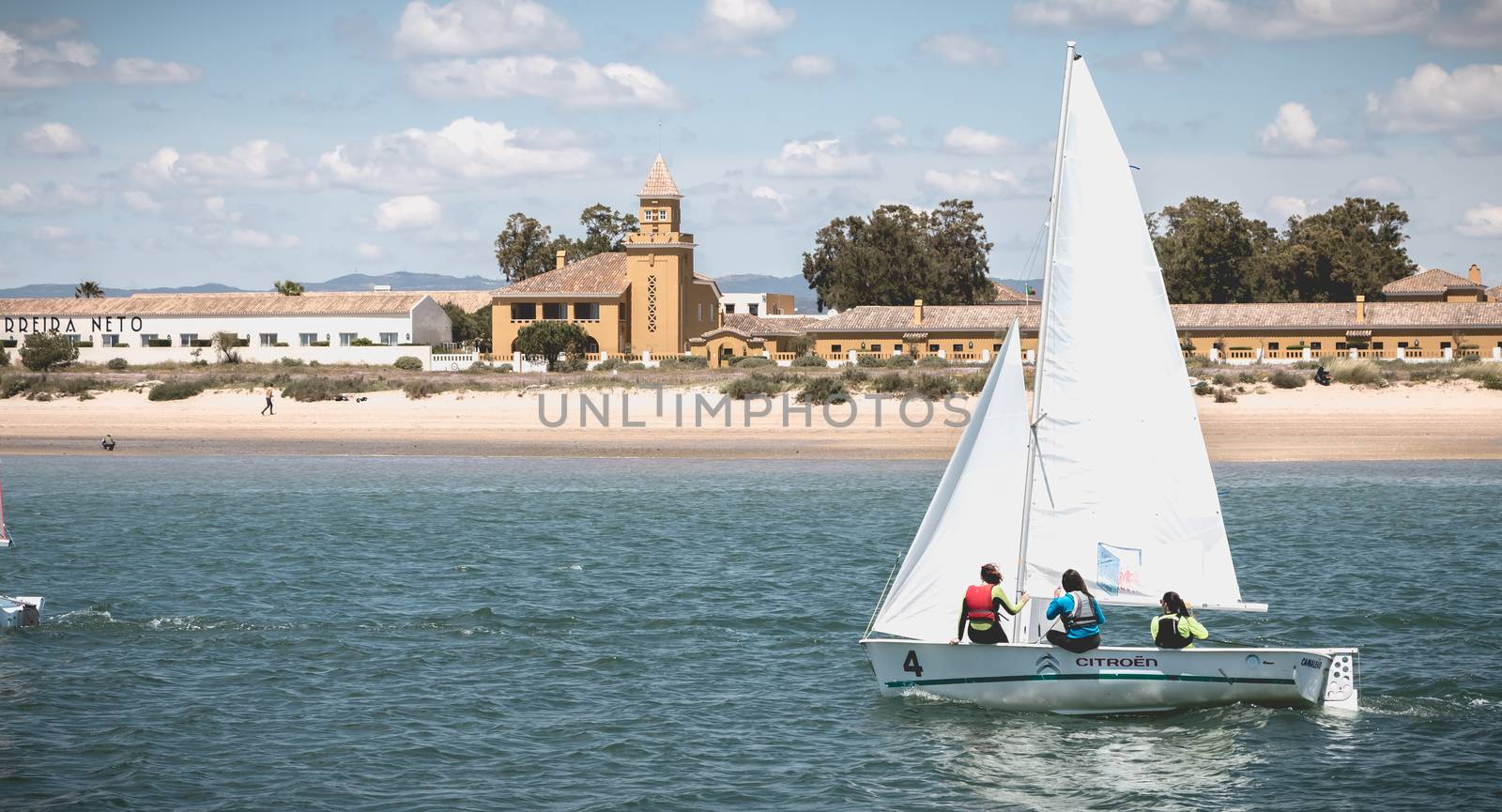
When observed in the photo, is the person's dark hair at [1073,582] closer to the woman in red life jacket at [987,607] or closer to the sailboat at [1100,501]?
the sailboat at [1100,501]

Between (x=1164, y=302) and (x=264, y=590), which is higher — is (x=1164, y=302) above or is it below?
above

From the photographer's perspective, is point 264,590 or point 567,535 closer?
point 264,590

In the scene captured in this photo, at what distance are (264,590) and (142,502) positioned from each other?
1522 cm

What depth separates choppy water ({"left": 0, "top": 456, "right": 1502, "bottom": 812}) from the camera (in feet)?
53.0

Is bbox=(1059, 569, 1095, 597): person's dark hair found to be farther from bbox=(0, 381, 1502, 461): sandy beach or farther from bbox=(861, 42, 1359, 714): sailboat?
bbox=(0, 381, 1502, 461): sandy beach

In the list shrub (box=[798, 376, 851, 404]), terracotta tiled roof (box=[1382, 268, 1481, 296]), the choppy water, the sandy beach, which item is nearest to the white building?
the sandy beach

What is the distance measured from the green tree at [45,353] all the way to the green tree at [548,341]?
79.2 feet

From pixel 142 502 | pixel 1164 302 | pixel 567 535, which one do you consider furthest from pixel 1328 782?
pixel 142 502

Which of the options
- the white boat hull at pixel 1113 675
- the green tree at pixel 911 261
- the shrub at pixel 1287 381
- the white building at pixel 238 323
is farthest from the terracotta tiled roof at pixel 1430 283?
the white boat hull at pixel 1113 675

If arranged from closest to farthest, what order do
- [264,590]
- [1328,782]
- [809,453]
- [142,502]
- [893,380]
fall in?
[1328,782] → [264,590] → [142,502] → [809,453] → [893,380]

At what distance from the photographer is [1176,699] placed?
17.6 meters

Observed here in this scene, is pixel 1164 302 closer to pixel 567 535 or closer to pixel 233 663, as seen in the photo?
pixel 233 663

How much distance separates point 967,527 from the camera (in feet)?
59.3

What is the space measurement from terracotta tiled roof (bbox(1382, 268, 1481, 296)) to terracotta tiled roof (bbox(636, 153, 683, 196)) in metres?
48.6
